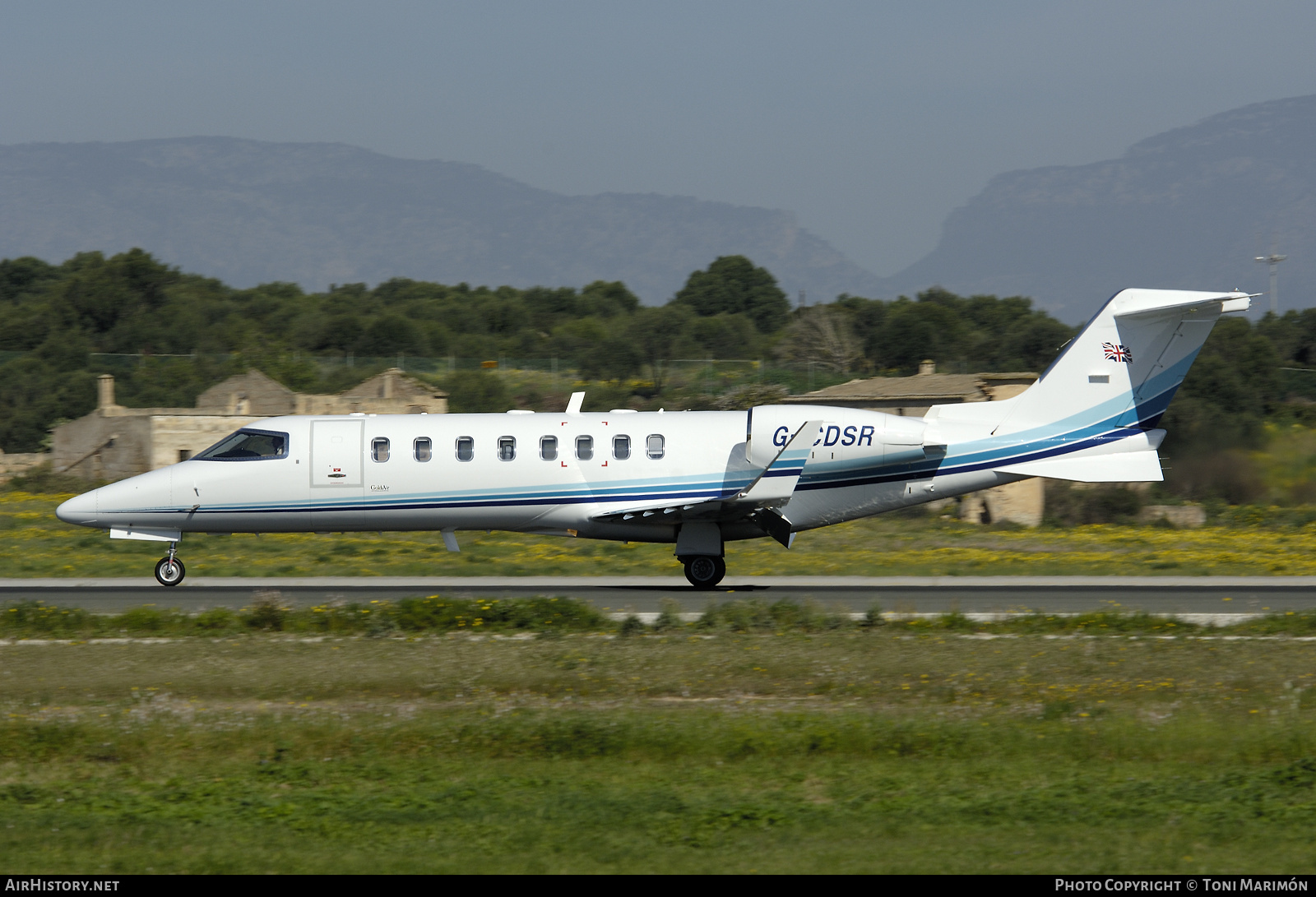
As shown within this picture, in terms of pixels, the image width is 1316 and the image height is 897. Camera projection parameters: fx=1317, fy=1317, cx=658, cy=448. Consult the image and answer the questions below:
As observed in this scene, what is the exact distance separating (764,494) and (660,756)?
1089 centimetres

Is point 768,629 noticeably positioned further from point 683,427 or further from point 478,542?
point 478,542

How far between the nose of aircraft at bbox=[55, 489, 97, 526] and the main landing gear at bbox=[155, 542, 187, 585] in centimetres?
131

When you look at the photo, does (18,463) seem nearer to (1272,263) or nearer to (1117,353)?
(1117,353)

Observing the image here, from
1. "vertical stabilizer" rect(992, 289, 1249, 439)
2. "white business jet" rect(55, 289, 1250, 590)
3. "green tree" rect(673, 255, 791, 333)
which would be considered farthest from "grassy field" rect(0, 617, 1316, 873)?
"green tree" rect(673, 255, 791, 333)

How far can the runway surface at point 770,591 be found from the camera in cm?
1967

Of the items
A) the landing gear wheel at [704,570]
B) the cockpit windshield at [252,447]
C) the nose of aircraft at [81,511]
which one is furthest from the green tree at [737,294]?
the nose of aircraft at [81,511]

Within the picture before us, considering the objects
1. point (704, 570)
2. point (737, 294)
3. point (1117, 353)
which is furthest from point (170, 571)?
point (737, 294)

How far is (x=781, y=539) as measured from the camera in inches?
847

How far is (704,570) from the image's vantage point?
72.2 ft

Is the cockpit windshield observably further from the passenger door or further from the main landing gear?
the main landing gear

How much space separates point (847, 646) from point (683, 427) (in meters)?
7.60

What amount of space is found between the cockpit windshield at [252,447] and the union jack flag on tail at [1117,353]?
14002 mm

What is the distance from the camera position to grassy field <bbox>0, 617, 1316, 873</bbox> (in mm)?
7734
